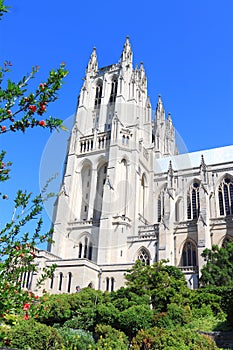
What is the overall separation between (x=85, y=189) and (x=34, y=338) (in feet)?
104

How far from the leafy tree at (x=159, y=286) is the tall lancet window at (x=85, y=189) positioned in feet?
58.8

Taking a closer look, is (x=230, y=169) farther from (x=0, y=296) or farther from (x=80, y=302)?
(x=0, y=296)

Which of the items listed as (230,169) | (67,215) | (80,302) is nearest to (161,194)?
(230,169)

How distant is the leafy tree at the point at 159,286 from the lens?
68.4 feet

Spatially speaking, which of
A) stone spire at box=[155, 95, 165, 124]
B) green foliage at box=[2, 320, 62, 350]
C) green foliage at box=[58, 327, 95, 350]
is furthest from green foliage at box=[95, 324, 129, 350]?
stone spire at box=[155, 95, 165, 124]

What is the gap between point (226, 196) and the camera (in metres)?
41.5

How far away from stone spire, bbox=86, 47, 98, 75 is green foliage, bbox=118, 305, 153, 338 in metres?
43.7

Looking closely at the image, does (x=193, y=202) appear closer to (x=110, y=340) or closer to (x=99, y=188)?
(x=99, y=188)

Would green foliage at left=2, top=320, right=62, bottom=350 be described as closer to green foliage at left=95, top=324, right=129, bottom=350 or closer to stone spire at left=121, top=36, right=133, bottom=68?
green foliage at left=95, top=324, right=129, bottom=350

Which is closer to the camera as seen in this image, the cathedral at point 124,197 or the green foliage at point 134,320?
the green foliage at point 134,320

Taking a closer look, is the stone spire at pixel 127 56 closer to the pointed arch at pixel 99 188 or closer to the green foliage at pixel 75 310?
the pointed arch at pixel 99 188

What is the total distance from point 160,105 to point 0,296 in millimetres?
66950

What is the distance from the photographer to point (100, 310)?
59.5ft

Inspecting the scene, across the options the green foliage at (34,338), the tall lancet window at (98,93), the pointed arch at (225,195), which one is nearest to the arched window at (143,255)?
the pointed arch at (225,195)
